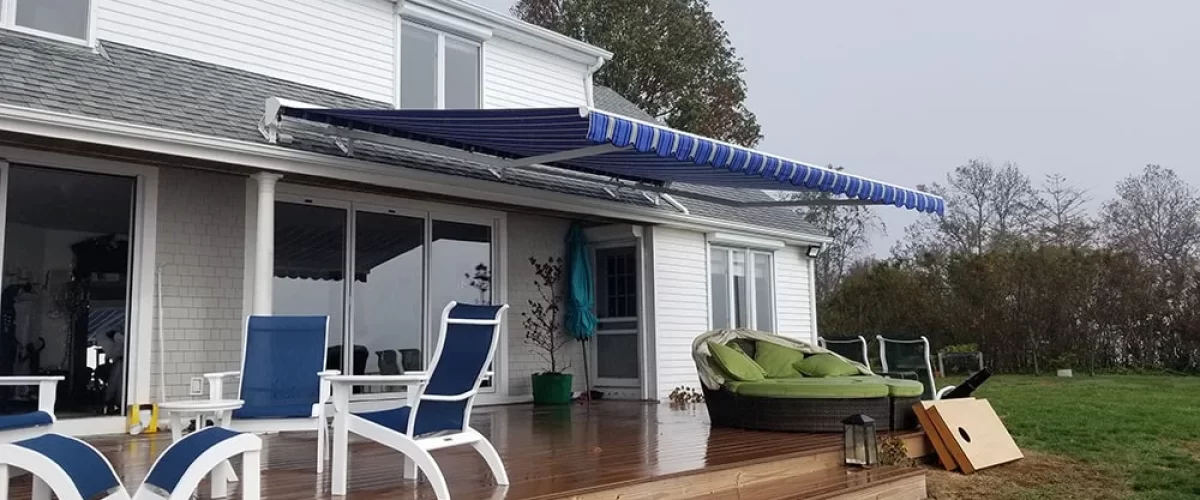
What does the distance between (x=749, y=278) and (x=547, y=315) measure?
317 cm

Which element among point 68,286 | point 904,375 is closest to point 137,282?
point 68,286

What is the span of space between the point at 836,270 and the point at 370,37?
21769mm

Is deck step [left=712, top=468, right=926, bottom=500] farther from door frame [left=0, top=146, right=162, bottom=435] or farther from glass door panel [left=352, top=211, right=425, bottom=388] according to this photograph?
door frame [left=0, top=146, right=162, bottom=435]

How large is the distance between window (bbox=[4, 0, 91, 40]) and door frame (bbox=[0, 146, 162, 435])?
4.12ft

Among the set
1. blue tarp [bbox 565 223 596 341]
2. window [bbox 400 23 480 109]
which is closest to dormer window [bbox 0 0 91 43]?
window [bbox 400 23 480 109]

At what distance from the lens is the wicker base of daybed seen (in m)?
7.42

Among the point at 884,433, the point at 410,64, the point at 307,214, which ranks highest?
the point at 410,64

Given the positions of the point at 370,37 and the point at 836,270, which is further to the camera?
the point at 836,270

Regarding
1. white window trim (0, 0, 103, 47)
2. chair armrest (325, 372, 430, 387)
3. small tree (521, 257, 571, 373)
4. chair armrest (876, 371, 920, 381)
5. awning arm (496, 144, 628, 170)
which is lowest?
chair armrest (876, 371, 920, 381)

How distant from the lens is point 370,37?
10.2 meters

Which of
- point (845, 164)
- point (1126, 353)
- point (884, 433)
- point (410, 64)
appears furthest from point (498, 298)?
point (845, 164)

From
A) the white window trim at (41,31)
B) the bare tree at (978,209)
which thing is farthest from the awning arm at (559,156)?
the bare tree at (978,209)

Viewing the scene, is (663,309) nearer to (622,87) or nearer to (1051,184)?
(622,87)

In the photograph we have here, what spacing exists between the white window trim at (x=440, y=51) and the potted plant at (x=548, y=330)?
2.23m
